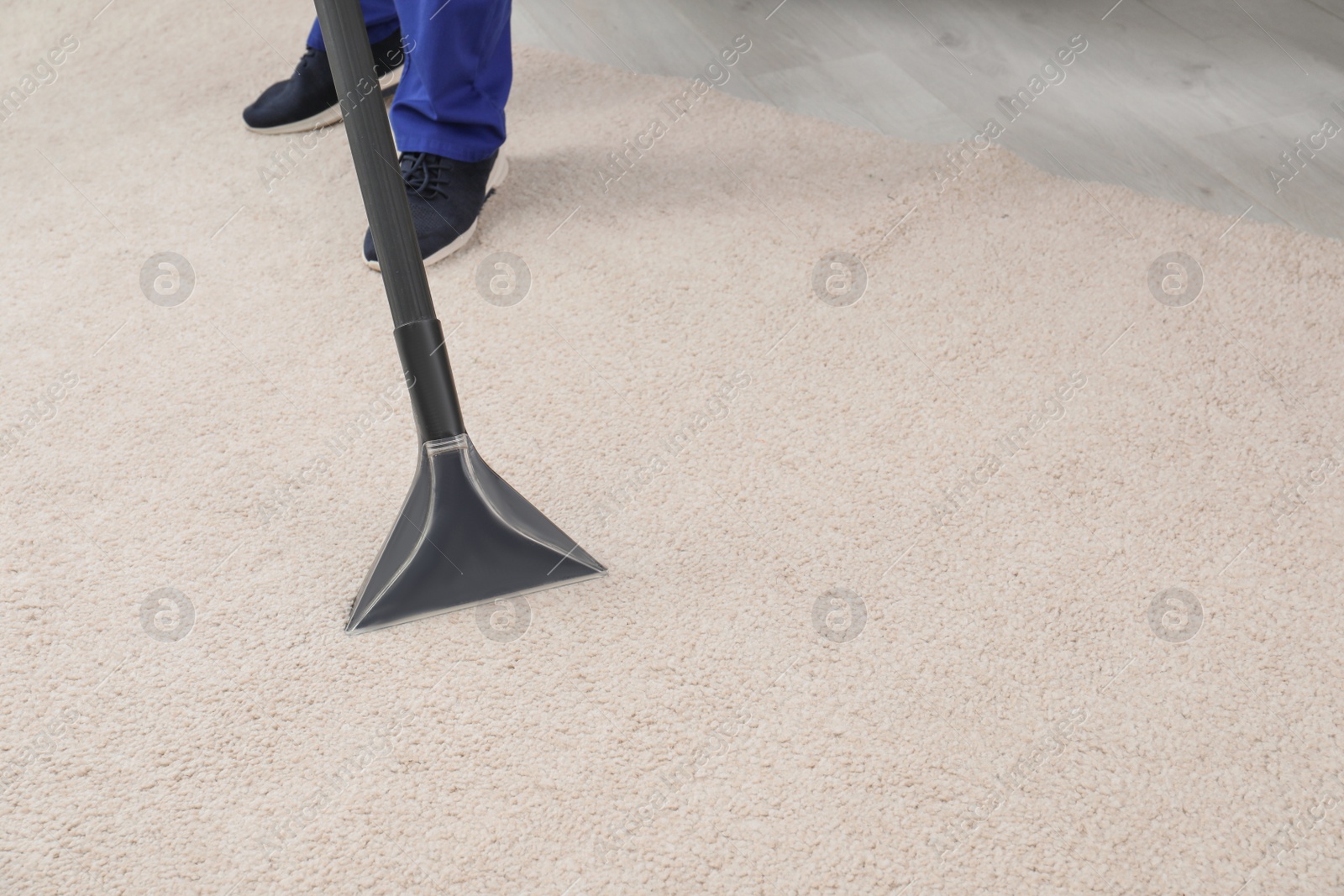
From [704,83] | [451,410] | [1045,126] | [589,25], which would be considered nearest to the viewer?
[451,410]

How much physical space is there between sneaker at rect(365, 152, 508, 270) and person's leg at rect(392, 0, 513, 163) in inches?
0.5

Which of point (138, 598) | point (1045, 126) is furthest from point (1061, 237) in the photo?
point (138, 598)

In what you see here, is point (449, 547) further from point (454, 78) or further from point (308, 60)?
point (308, 60)

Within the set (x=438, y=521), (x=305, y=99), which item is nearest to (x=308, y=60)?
(x=305, y=99)

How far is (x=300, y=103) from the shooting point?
140cm

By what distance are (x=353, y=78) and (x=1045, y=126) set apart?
1.14m

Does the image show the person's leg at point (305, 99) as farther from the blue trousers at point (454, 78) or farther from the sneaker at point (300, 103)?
the blue trousers at point (454, 78)

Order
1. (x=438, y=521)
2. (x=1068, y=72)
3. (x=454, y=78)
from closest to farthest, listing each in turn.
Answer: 1. (x=438, y=521)
2. (x=454, y=78)
3. (x=1068, y=72)

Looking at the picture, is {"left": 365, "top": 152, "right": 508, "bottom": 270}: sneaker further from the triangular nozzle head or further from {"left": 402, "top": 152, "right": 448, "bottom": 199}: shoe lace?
the triangular nozzle head

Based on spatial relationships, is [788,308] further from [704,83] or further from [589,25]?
[589,25]

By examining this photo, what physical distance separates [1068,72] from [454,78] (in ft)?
3.36

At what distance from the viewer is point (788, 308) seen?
42.9 inches

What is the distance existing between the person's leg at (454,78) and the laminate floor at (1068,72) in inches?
17.4

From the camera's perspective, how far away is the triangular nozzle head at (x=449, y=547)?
0.74 metres
